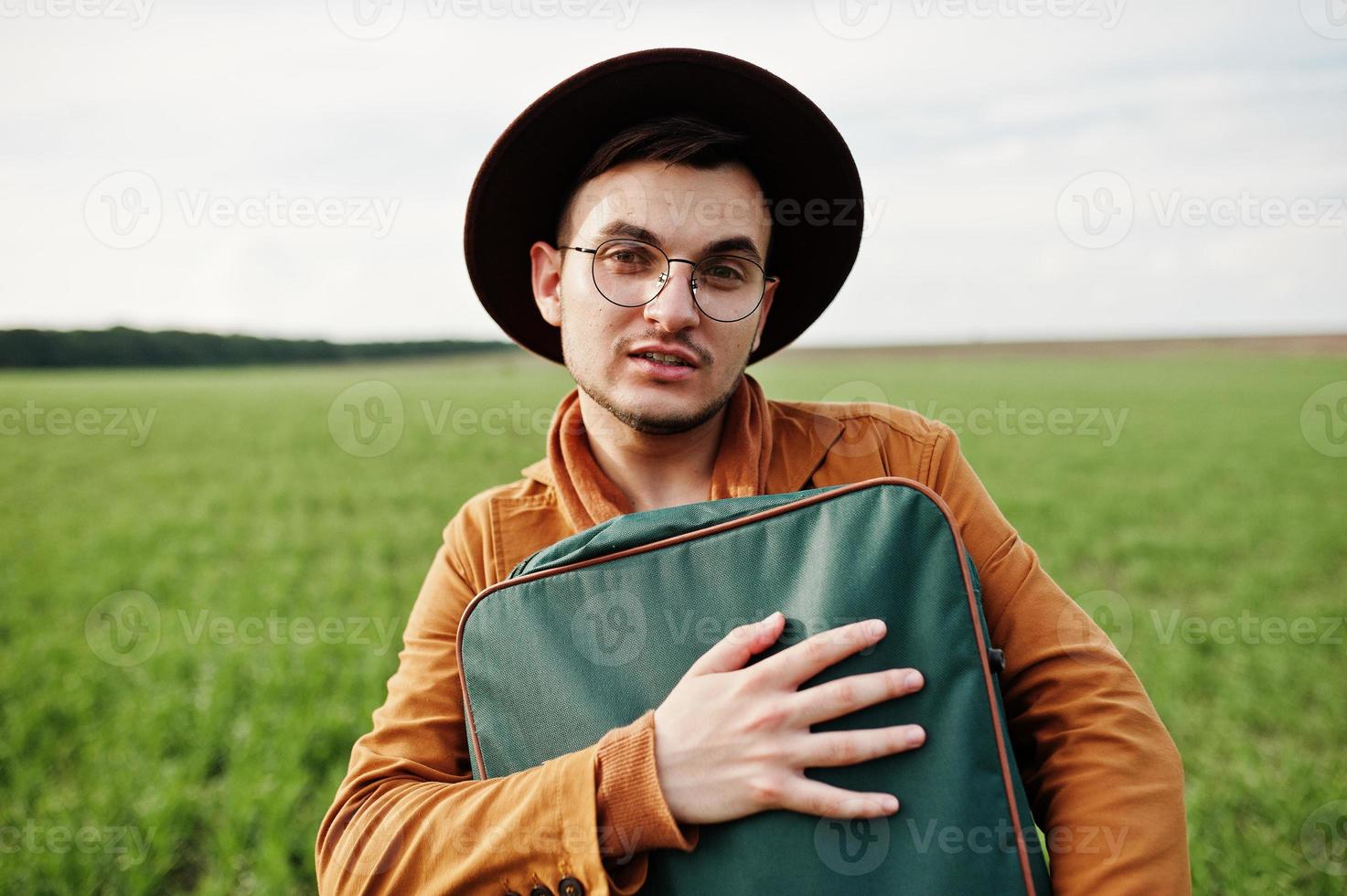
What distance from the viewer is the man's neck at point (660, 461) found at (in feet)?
7.66

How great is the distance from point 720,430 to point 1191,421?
877 inches

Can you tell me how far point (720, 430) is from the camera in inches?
93.7

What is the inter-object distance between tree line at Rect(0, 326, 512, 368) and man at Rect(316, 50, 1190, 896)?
6312 cm

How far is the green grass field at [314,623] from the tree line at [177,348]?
4920 cm

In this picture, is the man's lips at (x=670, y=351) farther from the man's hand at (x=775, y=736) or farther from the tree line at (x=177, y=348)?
the tree line at (x=177, y=348)

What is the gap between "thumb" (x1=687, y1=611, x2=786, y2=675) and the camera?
1538mm

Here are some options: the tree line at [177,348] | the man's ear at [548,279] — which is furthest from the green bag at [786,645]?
the tree line at [177,348]

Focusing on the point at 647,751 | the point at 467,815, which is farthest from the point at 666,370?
the point at 467,815

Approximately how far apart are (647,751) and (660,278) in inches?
45.2

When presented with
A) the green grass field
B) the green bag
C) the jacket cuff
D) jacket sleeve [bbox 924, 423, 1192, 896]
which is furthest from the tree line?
jacket sleeve [bbox 924, 423, 1192, 896]

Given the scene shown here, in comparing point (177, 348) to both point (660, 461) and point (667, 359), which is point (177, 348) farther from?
point (667, 359)

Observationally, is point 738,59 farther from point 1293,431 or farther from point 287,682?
point 1293,431

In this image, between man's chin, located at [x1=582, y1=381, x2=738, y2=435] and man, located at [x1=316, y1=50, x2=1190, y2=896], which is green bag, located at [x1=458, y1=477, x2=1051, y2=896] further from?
man's chin, located at [x1=582, y1=381, x2=738, y2=435]

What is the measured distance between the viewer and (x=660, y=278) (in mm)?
2129
